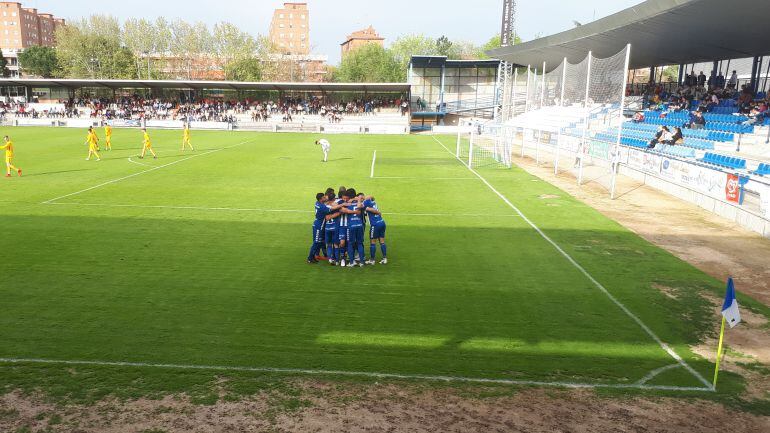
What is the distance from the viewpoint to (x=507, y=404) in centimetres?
684

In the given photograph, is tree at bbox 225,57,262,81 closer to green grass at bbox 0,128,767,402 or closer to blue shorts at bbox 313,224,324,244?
green grass at bbox 0,128,767,402

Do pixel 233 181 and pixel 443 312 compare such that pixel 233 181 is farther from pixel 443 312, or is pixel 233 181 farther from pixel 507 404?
pixel 507 404

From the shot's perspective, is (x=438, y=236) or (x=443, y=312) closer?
(x=443, y=312)

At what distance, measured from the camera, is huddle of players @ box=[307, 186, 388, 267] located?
11758mm

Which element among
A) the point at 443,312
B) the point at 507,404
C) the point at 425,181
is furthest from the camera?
the point at 425,181

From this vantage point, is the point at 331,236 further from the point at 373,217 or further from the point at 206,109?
the point at 206,109

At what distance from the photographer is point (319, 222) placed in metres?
12.0

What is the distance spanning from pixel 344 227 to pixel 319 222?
1.92ft

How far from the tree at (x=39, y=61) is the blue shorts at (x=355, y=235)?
426 ft

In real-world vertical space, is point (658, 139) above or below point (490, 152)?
above

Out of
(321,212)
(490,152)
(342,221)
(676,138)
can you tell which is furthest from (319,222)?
(490,152)

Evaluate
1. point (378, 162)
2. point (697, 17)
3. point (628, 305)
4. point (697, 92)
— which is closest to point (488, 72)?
point (697, 92)

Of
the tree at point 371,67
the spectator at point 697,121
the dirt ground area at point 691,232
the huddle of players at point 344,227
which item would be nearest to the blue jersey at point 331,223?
the huddle of players at point 344,227

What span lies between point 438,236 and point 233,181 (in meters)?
12.4
